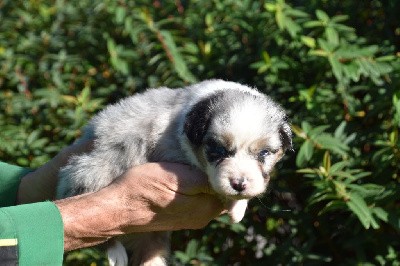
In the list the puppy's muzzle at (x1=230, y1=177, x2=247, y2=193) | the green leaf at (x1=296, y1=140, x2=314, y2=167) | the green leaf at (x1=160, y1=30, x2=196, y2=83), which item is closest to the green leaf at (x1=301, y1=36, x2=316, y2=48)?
the green leaf at (x1=296, y1=140, x2=314, y2=167)

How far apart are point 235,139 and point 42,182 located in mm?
1307

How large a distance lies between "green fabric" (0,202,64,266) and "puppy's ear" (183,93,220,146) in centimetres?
60

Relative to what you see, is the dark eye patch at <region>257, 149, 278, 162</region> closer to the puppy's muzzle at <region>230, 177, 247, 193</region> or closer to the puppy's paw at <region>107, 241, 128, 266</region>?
the puppy's muzzle at <region>230, 177, 247, 193</region>

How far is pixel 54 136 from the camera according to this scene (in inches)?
206

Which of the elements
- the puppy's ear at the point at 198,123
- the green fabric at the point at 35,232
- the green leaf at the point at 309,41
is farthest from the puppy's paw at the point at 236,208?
the green leaf at the point at 309,41

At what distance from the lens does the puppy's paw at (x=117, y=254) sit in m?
3.45

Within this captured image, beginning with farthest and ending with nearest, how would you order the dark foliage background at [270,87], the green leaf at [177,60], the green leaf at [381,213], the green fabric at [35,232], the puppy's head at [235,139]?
the green leaf at [177,60] < the dark foliage background at [270,87] < the green leaf at [381,213] < the puppy's head at [235,139] < the green fabric at [35,232]

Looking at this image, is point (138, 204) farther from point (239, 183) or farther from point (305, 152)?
point (305, 152)

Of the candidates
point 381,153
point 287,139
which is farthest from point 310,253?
point 287,139

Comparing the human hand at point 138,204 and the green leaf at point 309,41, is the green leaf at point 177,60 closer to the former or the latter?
→ the green leaf at point 309,41

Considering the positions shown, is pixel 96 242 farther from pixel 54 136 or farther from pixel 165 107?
pixel 54 136

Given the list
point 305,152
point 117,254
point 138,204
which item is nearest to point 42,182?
point 117,254

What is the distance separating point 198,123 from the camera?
3162mm

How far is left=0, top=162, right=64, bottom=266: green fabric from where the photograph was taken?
2.88m
